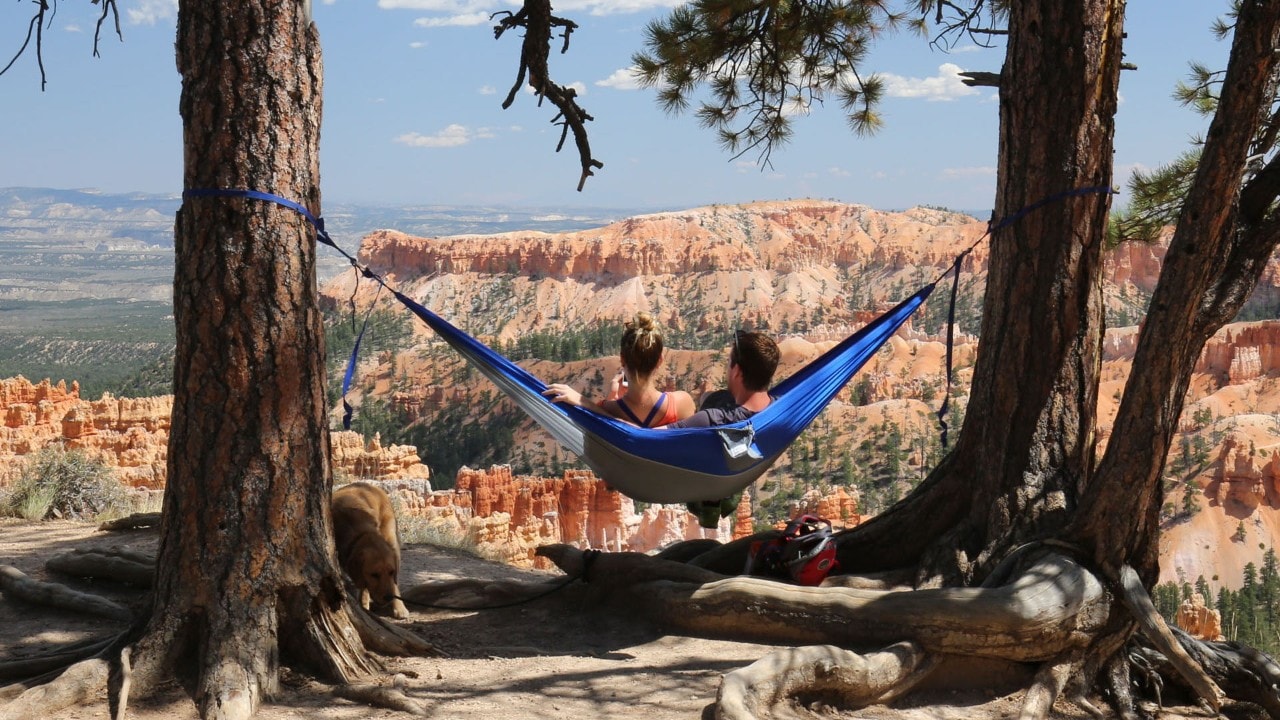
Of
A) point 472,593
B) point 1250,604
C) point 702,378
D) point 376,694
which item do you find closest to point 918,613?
point 376,694

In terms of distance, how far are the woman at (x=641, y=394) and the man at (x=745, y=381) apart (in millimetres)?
74

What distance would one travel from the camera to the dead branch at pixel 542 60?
4302mm

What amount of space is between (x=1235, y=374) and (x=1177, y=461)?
11.7m

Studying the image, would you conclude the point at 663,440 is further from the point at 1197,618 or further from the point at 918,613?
the point at 1197,618

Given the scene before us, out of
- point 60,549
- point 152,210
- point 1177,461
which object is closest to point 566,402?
point 60,549

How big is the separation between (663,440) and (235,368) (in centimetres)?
119

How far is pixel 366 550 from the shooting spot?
3729mm

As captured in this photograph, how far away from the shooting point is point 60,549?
4.79 m

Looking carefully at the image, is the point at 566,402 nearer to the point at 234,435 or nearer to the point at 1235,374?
the point at 234,435

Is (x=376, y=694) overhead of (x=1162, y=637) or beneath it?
beneath

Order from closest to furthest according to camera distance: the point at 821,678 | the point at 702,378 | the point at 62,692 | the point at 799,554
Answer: the point at 62,692 → the point at 821,678 → the point at 799,554 → the point at 702,378

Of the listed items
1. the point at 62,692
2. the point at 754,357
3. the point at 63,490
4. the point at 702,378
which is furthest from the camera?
the point at 702,378

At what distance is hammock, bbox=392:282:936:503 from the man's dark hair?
10 cm

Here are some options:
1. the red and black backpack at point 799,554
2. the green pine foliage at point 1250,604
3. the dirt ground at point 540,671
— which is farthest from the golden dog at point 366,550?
the green pine foliage at point 1250,604
